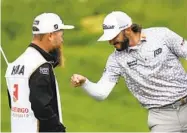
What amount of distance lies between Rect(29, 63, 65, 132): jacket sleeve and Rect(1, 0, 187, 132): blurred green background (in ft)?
12.6

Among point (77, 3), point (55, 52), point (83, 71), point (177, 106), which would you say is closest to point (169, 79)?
point (177, 106)

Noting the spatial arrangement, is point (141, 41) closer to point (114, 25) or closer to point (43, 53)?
point (114, 25)

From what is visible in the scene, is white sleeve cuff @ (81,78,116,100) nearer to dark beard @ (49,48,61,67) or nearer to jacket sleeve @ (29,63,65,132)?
dark beard @ (49,48,61,67)

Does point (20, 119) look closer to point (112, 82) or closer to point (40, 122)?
point (40, 122)

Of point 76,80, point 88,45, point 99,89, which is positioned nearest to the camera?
point 76,80

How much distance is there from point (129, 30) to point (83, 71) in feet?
14.2

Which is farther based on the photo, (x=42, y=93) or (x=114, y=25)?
(x=114, y=25)

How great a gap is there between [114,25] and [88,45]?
473 centimetres

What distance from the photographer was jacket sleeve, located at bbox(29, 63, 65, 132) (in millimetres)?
4516

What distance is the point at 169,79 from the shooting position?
520 centimetres

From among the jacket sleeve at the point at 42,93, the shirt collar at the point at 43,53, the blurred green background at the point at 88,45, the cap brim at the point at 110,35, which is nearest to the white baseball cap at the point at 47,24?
the shirt collar at the point at 43,53

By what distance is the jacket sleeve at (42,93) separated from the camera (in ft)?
14.8

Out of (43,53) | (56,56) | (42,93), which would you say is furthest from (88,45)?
(42,93)

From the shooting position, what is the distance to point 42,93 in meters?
4.52
